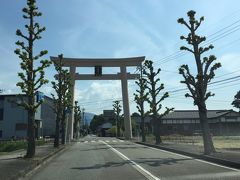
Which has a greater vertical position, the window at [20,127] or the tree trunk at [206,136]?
the window at [20,127]

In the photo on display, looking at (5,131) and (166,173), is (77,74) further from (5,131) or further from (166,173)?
(166,173)

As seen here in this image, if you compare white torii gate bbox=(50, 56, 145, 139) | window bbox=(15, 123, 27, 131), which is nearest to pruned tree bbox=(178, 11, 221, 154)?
white torii gate bbox=(50, 56, 145, 139)

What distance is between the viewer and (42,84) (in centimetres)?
2061

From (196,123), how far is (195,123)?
40 centimetres

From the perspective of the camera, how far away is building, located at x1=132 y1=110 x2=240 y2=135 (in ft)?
267

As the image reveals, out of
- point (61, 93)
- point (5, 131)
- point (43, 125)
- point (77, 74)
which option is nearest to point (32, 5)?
point (61, 93)

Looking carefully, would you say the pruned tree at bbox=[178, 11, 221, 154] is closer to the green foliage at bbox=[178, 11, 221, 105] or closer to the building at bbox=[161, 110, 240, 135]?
the green foliage at bbox=[178, 11, 221, 105]

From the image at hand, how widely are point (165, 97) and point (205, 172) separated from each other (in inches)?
1013

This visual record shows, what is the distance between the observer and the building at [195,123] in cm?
8150

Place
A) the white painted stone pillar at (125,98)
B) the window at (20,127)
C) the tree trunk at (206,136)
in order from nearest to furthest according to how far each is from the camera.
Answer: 1. the tree trunk at (206,136)
2. the white painted stone pillar at (125,98)
3. the window at (20,127)

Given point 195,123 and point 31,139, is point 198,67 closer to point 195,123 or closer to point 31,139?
point 31,139

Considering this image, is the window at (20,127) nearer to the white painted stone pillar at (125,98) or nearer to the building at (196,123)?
the white painted stone pillar at (125,98)

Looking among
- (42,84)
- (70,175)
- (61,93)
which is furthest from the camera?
(61,93)

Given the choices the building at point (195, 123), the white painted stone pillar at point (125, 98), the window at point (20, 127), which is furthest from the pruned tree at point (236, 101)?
the window at point (20, 127)
